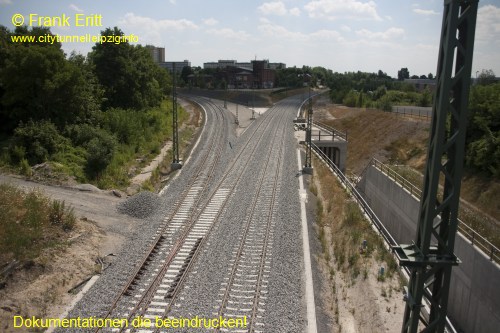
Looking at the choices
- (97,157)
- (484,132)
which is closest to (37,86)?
(97,157)

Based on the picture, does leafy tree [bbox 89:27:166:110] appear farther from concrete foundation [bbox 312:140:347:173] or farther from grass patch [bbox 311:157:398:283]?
grass patch [bbox 311:157:398:283]

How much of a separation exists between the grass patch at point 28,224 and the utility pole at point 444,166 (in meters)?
13.1

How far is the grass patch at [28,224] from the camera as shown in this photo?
15.3 m

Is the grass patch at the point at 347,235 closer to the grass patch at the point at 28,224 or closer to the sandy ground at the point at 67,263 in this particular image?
the sandy ground at the point at 67,263

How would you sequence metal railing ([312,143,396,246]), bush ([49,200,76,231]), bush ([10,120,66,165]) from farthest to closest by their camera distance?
bush ([10,120,66,165])
metal railing ([312,143,396,246])
bush ([49,200,76,231])

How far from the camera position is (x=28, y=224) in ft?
55.5

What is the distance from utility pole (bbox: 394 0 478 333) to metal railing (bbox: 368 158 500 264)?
6318 mm

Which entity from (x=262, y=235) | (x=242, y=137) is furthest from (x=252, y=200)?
(x=242, y=137)

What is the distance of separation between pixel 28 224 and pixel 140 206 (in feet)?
20.7

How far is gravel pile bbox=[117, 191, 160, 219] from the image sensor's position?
22.0 metres

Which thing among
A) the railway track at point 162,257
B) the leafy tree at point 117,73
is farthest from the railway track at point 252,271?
the leafy tree at point 117,73

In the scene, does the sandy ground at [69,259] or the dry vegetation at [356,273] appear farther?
the dry vegetation at [356,273]

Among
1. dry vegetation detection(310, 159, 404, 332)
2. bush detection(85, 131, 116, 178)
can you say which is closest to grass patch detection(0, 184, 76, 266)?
bush detection(85, 131, 116, 178)

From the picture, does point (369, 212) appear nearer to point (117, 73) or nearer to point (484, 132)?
point (484, 132)
